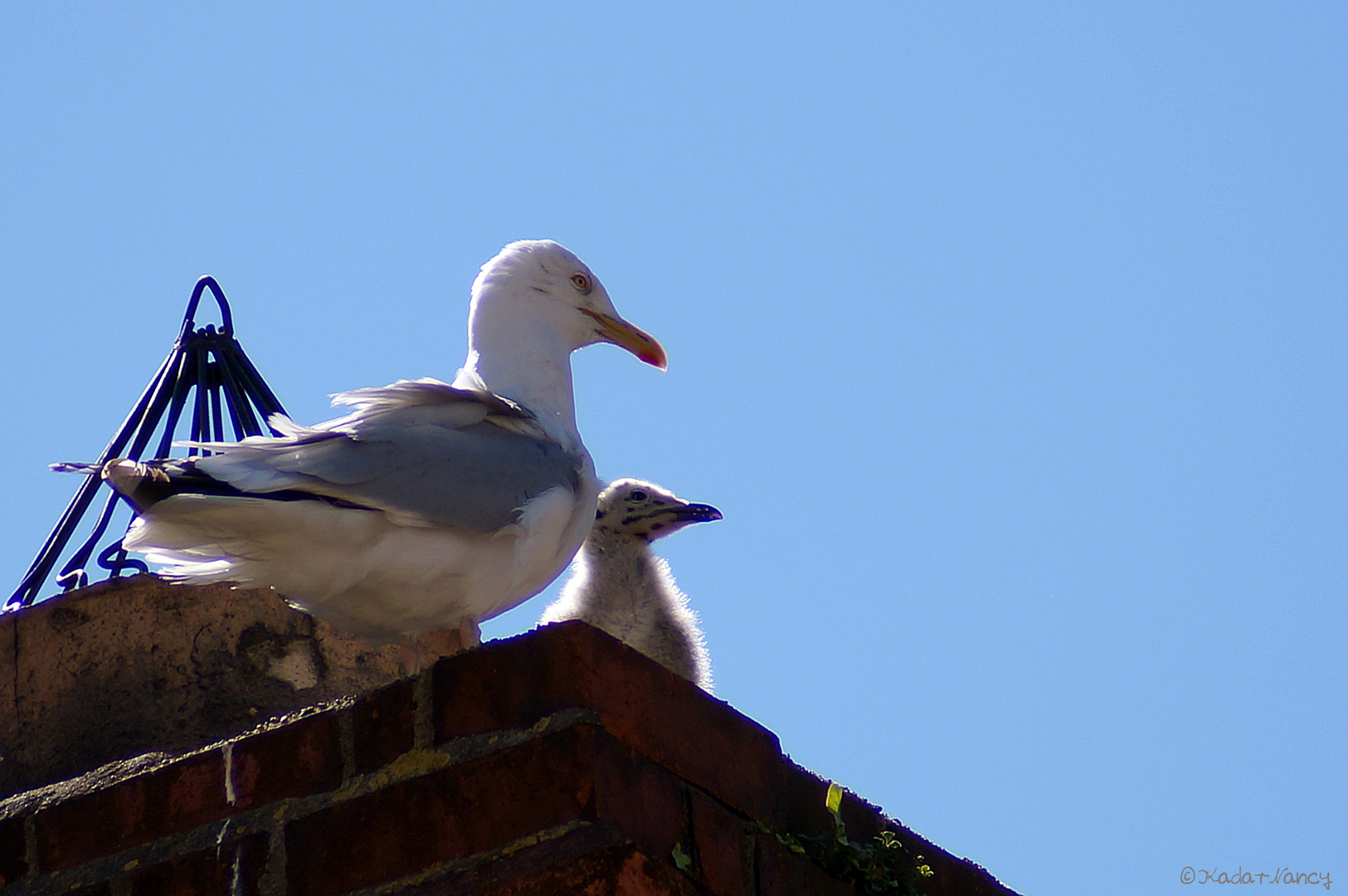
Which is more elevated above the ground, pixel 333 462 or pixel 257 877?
pixel 333 462

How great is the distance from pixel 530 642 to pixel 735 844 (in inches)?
17.2

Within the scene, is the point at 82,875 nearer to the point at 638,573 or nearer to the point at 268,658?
the point at 268,658

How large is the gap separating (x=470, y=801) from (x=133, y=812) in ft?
1.99

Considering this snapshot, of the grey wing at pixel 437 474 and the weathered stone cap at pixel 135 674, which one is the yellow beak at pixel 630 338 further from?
the weathered stone cap at pixel 135 674

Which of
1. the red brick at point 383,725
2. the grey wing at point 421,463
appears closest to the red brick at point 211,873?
the red brick at point 383,725

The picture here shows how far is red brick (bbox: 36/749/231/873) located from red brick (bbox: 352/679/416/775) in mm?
233

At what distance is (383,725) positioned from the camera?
2.46 meters

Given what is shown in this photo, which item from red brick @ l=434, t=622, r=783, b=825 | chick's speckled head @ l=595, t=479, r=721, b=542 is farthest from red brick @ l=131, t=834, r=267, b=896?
chick's speckled head @ l=595, t=479, r=721, b=542

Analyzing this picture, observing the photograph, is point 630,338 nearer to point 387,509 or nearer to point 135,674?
point 387,509

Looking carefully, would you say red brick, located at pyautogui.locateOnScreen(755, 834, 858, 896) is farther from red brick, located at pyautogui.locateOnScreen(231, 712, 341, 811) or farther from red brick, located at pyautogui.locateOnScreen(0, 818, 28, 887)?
red brick, located at pyautogui.locateOnScreen(0, 818, 28, 887)

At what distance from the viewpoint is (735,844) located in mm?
2494

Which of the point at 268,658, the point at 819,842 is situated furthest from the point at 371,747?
the point at 268,658

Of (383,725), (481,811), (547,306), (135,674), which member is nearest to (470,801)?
(481,811)

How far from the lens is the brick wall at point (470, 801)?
227 centimetres
